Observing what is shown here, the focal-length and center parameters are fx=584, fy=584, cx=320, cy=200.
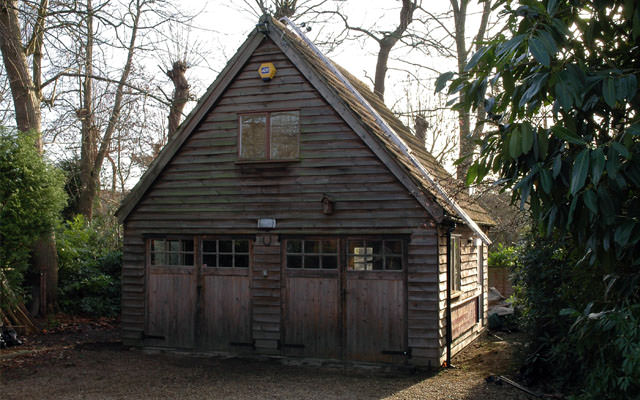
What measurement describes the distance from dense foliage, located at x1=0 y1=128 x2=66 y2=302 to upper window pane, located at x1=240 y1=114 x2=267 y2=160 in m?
5.35

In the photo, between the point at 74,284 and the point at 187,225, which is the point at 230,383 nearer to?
the point at 187,225

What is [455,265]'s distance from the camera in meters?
11.8

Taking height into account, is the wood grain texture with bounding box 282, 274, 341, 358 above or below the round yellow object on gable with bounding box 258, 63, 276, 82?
below

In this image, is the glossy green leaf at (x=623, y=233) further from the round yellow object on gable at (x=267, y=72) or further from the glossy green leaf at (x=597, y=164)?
the round yellow object on gable at (x=267, y=72)

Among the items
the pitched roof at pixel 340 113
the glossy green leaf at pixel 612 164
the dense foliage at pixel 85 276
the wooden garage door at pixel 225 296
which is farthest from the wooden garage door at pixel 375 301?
the dense foliage at pixel 85 276

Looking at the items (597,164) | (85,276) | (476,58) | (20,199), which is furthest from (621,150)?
(85,276)

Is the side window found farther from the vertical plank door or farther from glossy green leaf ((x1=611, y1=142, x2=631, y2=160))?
glossy green leaf ((x1=611, y1=142, x2=631, y2=160))

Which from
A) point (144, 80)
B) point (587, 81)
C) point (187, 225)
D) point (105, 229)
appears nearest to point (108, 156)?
point (105, 229)

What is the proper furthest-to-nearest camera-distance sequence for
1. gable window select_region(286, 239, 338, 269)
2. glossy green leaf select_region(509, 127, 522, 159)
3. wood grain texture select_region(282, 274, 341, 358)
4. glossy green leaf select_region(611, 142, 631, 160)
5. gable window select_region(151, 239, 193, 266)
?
gable window select_region(151, 239, 193, 266)
gable window select_region(286, 239, 338, 269)
wood grain texture select_region(282, 274, 341, 358)
glossy green leaf select_region(509, 127, 522, 159)
glossy green leaf select_region(611, 142, 631, 160)

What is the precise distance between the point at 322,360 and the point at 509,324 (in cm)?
675

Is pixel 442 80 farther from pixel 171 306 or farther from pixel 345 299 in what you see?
pixel 171 306

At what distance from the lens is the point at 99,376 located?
9648mm

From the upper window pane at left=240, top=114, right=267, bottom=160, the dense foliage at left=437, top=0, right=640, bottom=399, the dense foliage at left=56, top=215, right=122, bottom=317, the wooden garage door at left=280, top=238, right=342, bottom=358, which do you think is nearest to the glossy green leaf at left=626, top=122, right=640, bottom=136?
the dense foliage at left=437, top=0, right=640, bottom=399

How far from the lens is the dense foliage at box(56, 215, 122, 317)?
610 inches
